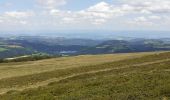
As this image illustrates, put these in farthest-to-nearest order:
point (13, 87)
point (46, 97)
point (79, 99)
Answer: point (13, 87) < point (46, 97) < point (79, 99)

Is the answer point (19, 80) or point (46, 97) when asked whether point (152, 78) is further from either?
point (19, 80)

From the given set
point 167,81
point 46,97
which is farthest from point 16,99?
point 167,81

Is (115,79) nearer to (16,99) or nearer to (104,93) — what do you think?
(104,93)

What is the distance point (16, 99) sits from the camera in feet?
95.3

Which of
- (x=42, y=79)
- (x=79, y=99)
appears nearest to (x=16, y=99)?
(x=79, y=99)

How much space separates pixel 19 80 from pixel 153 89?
77.4 feet

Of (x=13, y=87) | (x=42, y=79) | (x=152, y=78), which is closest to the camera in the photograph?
(x=152, y=78)

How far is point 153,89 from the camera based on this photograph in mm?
26094

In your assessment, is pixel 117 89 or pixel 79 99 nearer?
pixel 79 99

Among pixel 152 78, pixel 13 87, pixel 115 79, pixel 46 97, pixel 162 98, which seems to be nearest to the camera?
pixel 162 98

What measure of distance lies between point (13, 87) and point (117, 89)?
16561 mm

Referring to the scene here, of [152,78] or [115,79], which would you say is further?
[115,79]

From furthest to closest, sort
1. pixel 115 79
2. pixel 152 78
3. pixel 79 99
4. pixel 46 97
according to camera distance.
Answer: pixel 115 79 < pixel 152 78 < pixel 46 97 < pixel 79 99

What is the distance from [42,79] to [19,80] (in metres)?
3.28
